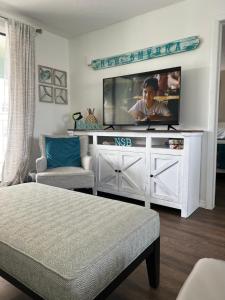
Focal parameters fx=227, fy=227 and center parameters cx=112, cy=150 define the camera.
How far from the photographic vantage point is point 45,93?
343 cm

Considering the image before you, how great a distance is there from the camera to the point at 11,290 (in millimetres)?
1315

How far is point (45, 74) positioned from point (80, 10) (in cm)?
103

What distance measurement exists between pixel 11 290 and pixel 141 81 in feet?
7.98

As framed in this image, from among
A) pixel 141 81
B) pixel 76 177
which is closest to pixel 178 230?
pixel 76 177

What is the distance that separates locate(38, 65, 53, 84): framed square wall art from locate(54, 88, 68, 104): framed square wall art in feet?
0.58

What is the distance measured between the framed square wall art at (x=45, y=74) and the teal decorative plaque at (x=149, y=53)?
2.17 feet

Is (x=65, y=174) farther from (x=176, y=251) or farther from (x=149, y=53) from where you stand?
(x=149, y=53)

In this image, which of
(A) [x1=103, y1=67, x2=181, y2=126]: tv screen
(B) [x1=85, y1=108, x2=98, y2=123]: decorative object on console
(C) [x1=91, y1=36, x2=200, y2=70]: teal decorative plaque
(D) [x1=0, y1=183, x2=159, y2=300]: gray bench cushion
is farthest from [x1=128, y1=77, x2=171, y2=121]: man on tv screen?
(D) [x1=0, y1=183, x2=159, y2=300]: gray bench cushion

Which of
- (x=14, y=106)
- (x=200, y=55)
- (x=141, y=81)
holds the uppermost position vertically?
(x=200, y=55)

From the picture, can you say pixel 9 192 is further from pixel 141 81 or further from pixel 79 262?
pixel 141 81

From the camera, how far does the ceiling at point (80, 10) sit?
2.68m

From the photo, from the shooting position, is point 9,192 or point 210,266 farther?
point 9,192

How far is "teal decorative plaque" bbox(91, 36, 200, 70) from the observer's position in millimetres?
2551

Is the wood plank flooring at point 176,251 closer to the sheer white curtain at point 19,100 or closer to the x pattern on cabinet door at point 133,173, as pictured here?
the x pattern on cabinet door at point 133,173
